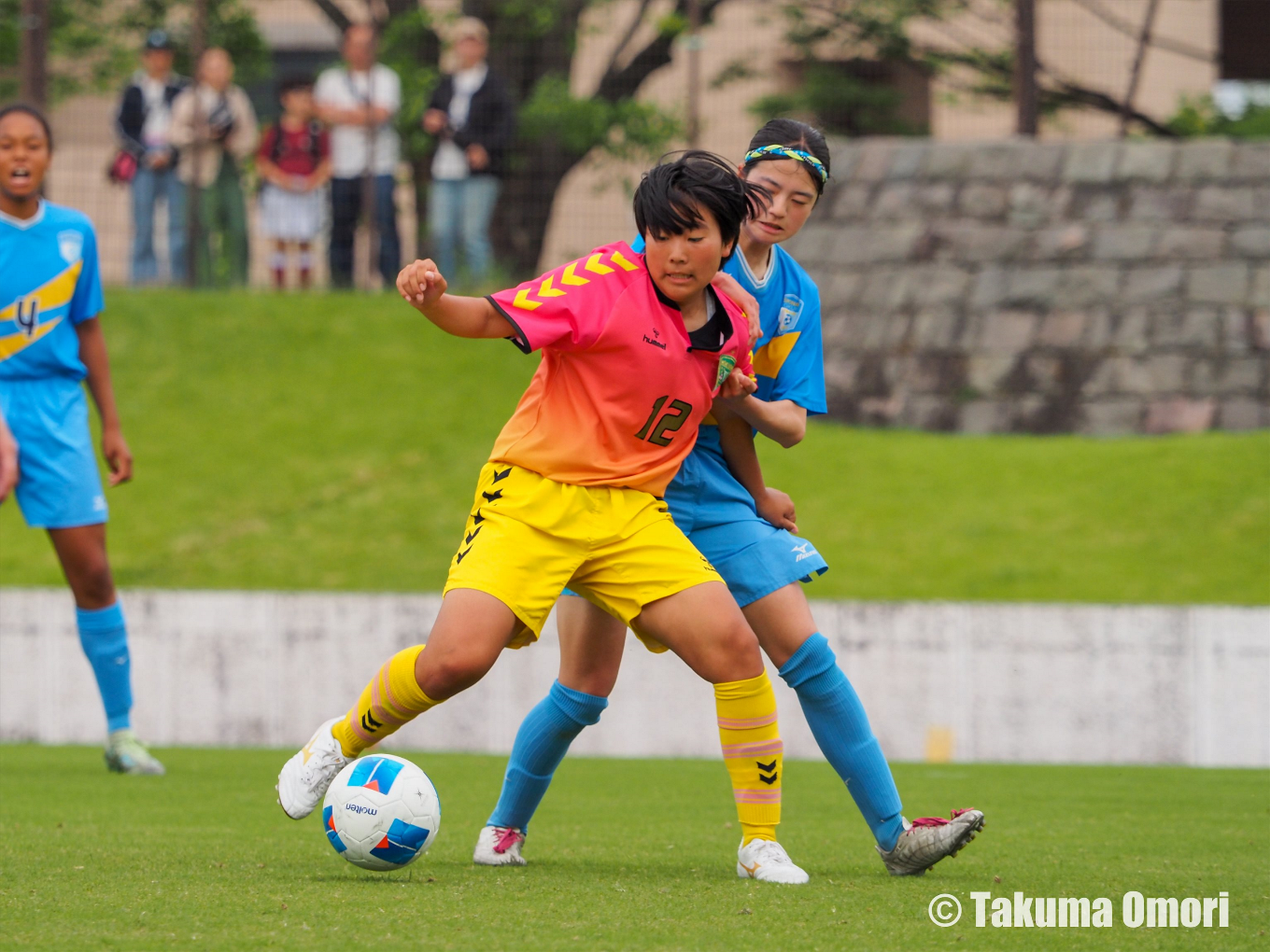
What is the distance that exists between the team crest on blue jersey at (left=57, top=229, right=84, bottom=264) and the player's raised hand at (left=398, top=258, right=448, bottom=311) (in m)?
3.33

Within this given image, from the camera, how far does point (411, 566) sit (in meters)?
11.5

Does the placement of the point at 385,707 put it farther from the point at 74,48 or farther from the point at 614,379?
the point at 74,48

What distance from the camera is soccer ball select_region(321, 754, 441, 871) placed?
4.14 m

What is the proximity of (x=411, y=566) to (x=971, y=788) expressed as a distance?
17.3 ft

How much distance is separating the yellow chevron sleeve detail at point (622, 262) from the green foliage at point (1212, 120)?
11233mm

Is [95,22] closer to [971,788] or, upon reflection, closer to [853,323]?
[853,323]

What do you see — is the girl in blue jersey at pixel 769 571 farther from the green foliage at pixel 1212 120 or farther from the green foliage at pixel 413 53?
the green foliage at pixel 413 53

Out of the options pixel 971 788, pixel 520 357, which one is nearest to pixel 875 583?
pixel 971 788

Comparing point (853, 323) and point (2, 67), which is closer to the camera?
point (853, 323)

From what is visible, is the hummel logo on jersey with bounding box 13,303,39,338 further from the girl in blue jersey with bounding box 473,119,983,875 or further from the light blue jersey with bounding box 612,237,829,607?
the light blue jersey with bounding box 612,237,829,607

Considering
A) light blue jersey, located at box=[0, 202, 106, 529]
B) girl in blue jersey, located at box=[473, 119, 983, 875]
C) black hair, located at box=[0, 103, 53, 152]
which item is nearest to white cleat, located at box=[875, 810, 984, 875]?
girl in blue jersey, located at box=[473, 119, 983, 875]

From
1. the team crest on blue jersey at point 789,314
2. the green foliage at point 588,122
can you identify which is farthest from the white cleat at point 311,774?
the green foliage at point 588,122

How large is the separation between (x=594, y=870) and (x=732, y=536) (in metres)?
0.97

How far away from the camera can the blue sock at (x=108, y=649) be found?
666 cm
